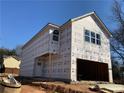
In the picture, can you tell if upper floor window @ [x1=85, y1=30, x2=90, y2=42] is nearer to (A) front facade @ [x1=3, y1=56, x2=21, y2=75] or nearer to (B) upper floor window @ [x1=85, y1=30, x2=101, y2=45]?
(B) upper floor window @ [x1=85, y1=30, x2=101, y2=45]

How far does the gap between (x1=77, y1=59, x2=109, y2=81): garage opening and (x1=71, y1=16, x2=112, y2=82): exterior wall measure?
81 centimetres

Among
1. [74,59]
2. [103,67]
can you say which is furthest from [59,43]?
[103,67]

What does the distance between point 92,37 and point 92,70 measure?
543 cm

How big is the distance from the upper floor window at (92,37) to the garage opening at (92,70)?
262cm

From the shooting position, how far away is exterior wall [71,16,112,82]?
17.2m

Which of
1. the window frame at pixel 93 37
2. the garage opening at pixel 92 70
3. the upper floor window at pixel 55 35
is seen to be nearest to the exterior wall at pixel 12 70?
the garage opening at pixel 92 70

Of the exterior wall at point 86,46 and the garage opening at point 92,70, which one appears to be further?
the garage opening at point 92,70

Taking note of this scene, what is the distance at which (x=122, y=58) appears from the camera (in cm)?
3016

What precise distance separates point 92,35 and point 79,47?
2894 mm

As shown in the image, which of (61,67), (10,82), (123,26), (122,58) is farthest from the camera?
(122,58)

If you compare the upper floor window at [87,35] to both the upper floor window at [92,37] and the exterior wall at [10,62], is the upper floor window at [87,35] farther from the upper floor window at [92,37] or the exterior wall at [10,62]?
the exterior wall at [10,62]

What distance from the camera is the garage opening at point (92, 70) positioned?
20.6m

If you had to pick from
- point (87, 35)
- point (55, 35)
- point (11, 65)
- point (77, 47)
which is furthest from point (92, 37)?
point (11, 65)

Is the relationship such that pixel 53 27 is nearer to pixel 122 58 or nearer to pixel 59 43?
pixel 59 43
